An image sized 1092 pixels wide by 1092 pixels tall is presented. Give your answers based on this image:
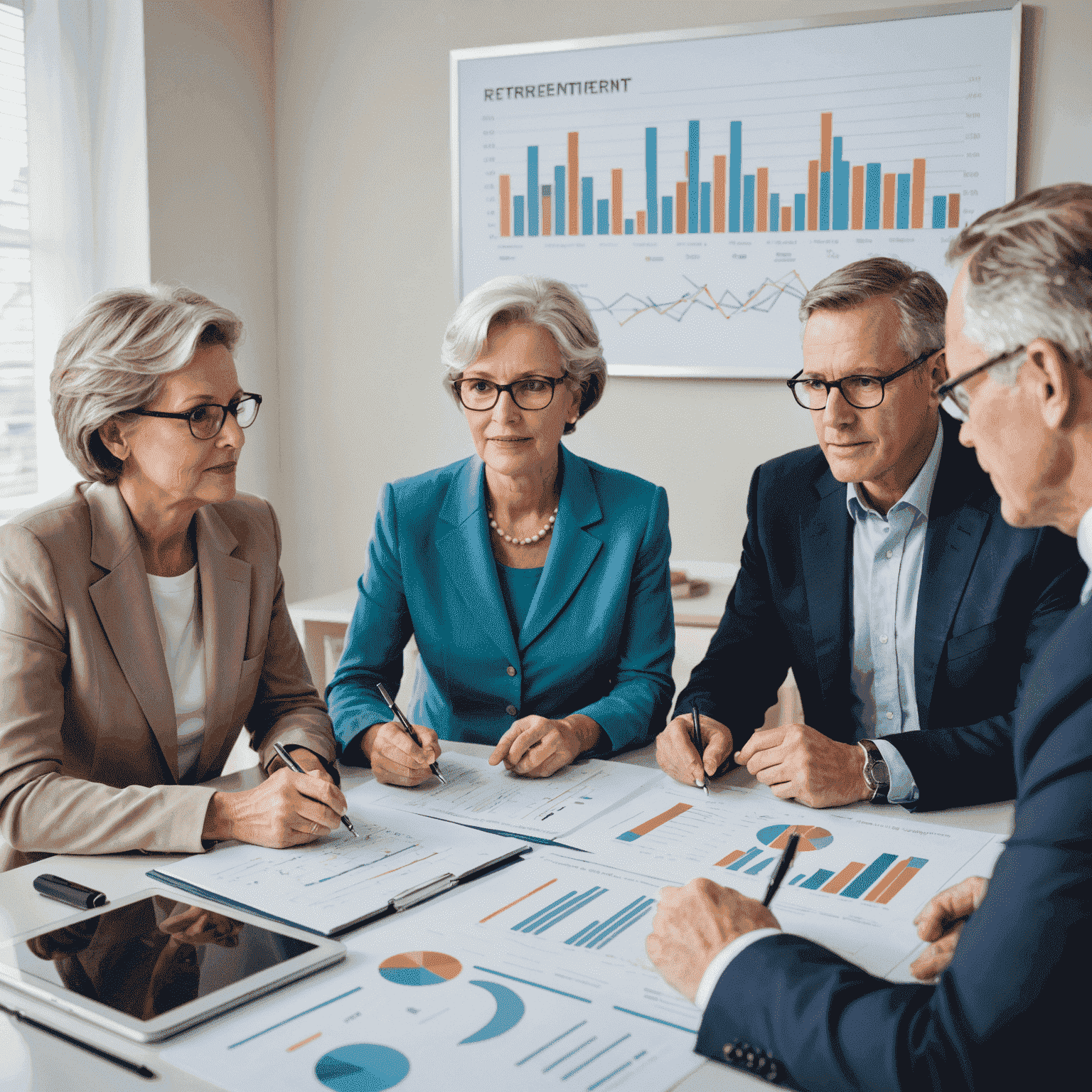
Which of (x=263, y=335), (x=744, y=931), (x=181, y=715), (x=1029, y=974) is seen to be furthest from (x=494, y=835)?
(x=263, y=335)

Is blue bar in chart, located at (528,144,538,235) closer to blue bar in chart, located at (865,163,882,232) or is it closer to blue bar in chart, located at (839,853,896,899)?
blue bar in chart, located at (865,163,882,232)

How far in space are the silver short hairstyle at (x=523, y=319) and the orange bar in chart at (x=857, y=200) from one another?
1.51 m

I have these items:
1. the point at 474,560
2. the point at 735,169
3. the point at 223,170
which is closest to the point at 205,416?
the point at 474,560

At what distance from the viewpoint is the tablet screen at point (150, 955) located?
3.32ft

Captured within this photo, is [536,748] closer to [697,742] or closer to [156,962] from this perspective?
[697,742]

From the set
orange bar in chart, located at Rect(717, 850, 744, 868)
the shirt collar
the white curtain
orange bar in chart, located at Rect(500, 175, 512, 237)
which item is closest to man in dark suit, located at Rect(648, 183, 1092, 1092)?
orange bar in chart, located at Rect(717, 850, 744, 868)

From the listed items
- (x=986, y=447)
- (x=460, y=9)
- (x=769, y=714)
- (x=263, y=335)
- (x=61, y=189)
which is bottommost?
(x=769, y=714)

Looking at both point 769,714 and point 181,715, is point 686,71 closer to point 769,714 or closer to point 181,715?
point 769,714

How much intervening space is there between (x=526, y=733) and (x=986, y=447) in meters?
0.86

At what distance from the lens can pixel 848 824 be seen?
1.45 metres

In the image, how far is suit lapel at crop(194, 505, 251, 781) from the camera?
1.77 m

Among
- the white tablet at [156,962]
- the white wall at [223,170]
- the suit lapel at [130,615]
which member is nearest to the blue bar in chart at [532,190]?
the white wall at [223,170]

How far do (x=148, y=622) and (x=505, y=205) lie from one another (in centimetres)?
241

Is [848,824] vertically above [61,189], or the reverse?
[61,189]
